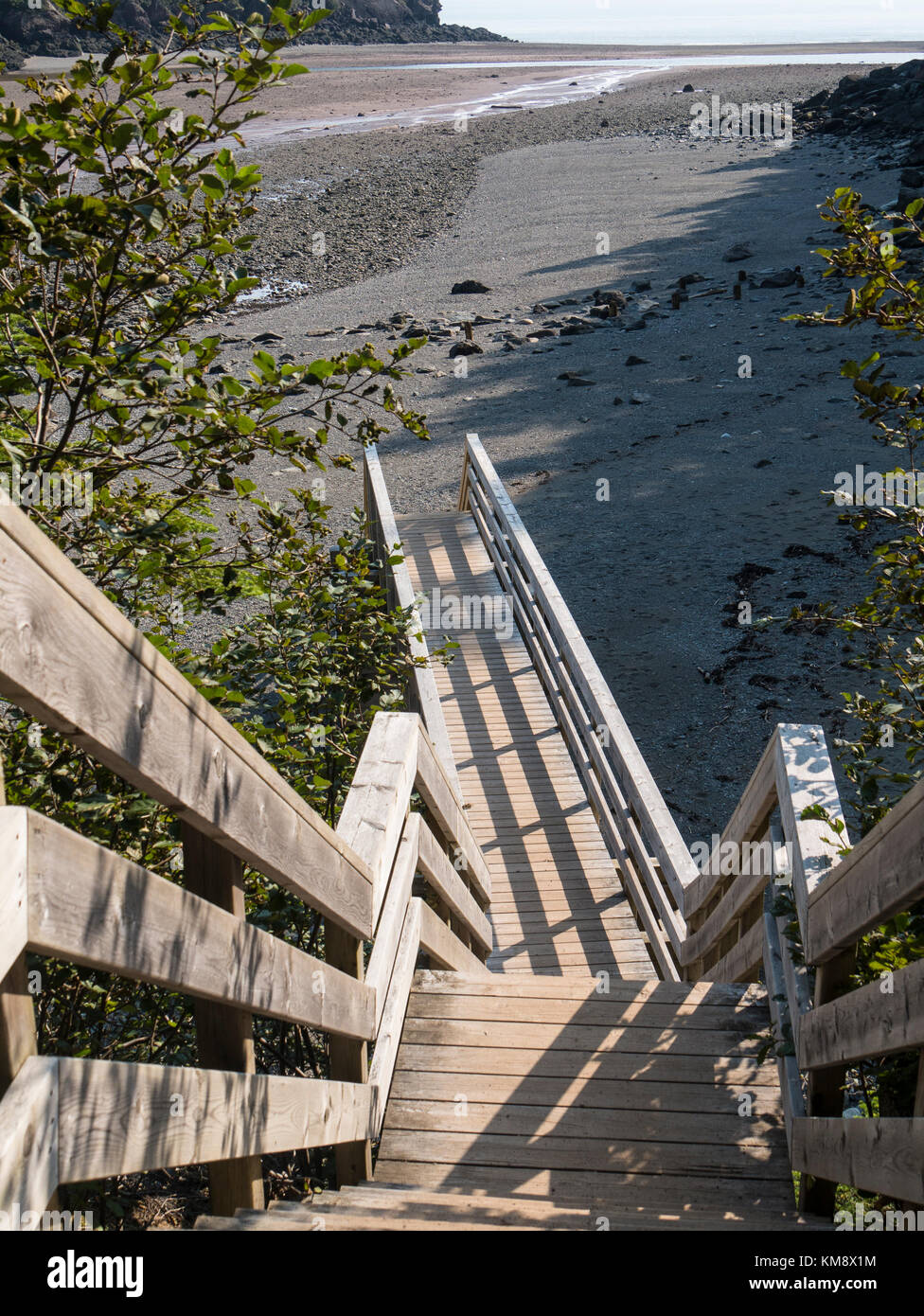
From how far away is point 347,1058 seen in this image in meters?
2.75

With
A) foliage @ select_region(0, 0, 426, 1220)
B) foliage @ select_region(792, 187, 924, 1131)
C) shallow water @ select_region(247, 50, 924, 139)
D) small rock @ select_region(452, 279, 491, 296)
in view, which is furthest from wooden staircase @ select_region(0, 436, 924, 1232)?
shallow water @ select_region(247, 50, 924, 139)

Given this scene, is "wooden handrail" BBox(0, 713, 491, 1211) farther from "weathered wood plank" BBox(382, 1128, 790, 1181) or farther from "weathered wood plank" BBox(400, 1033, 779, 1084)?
"weathered wood plank" BBox(400, 1033, 779, 1084)

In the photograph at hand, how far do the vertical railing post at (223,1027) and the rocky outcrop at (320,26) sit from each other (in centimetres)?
5854

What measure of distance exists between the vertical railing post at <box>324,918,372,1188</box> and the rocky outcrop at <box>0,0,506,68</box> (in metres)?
58.0

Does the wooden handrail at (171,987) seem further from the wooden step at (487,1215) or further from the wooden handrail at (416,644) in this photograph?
the wooden handrail at (416,644)

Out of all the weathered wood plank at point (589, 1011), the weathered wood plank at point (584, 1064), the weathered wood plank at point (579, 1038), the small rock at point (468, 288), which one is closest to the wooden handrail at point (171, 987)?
the weathered wood plank at point (584, 1064)

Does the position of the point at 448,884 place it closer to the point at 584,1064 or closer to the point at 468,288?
the point at 584,1064

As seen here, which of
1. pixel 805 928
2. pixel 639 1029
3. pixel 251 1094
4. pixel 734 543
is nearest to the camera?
pixel 251 1094

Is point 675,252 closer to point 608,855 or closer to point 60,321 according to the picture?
point 608,855

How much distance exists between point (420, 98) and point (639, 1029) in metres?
83.9

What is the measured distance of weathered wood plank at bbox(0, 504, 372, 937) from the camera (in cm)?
110

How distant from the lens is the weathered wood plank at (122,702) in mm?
1103
